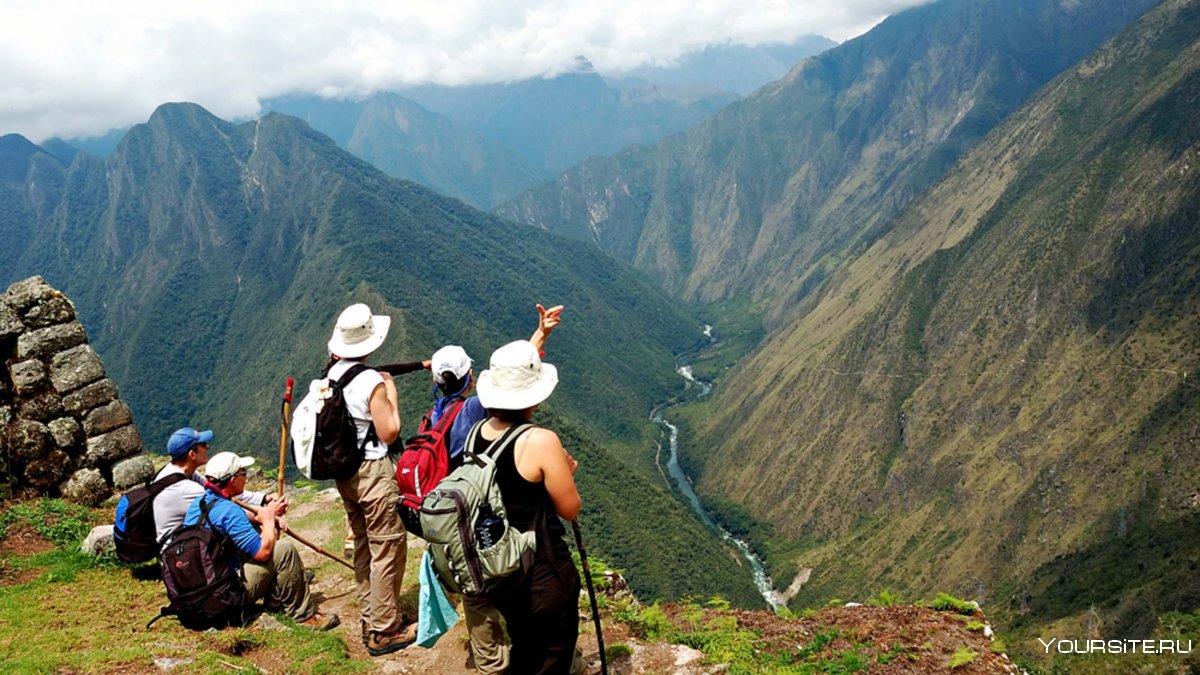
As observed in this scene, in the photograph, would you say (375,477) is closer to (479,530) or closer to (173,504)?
(173,504)

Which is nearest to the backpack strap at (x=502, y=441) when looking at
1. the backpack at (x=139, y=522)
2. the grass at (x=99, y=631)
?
the grass at (x=99, y=631)

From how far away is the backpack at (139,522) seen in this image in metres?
12.1

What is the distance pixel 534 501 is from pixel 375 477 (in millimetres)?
4616

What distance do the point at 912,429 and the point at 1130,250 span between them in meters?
55.5

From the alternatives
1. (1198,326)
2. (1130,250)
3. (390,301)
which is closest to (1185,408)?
(1198,326)

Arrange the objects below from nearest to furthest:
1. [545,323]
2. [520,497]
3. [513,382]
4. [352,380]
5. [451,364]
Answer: [520,497]
[513,382]
[352,380]
[545,323]
[451,364]

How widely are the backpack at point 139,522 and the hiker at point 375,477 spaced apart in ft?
11.3

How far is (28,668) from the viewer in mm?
9836

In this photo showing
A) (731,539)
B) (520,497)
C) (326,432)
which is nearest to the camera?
(520,497)

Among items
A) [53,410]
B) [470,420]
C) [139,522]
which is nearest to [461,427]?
[470,420]

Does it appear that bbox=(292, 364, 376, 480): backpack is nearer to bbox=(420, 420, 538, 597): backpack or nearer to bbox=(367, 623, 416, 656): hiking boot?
bbox=(367, 623, 416, 656): hiking boot

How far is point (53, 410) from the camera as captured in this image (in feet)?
56.2

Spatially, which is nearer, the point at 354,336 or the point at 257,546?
the point at 354,336

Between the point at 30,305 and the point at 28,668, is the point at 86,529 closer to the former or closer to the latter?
the point at 30,305
